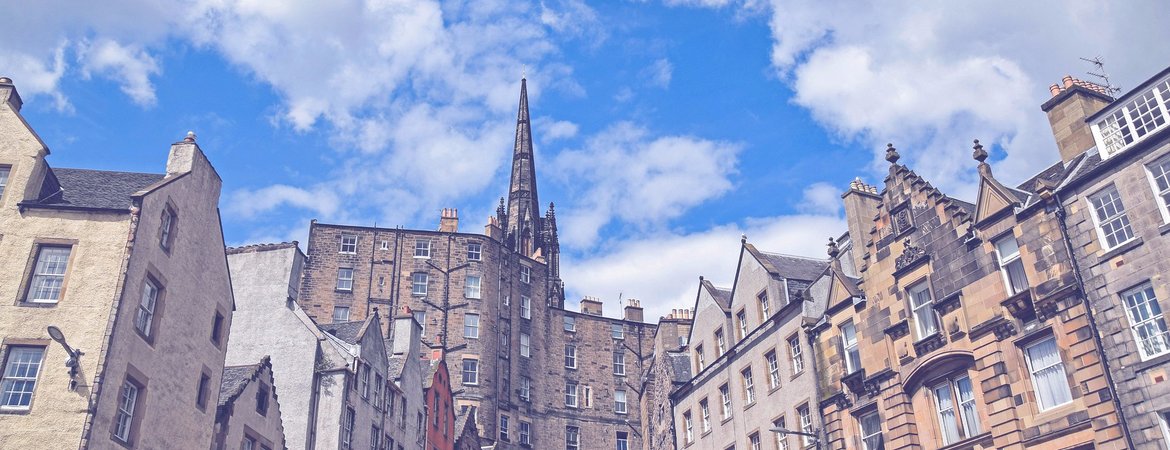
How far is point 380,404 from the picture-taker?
43688 millimetres

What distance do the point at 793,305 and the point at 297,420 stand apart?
68.5ft

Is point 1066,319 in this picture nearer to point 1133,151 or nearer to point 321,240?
point 1133,151

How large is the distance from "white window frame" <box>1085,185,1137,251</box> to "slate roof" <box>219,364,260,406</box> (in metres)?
27.4

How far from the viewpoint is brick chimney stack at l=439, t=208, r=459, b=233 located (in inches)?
2852

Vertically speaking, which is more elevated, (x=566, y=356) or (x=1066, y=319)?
(x=566, y=356)

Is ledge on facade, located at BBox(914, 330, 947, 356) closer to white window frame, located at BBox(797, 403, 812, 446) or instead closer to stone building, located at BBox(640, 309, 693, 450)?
white window frame, located at BBox(797, 403, 812, 446)

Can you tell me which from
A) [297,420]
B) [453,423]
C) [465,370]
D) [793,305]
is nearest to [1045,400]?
[793,305]

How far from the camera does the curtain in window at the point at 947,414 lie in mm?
28641

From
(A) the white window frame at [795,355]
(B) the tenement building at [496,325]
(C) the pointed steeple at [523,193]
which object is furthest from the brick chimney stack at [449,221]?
(A) the white window frame at [795,355]

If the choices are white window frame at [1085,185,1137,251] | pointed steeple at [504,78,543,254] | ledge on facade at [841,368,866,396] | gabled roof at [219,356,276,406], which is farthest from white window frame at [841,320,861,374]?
pointed steeple at [504,78,543,254]

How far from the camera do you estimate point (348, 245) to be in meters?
68.8

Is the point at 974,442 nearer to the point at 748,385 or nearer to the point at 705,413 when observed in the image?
the point at 748,385

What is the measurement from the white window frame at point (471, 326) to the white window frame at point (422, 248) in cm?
569

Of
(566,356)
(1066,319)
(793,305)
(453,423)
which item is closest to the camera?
(1066,319)
